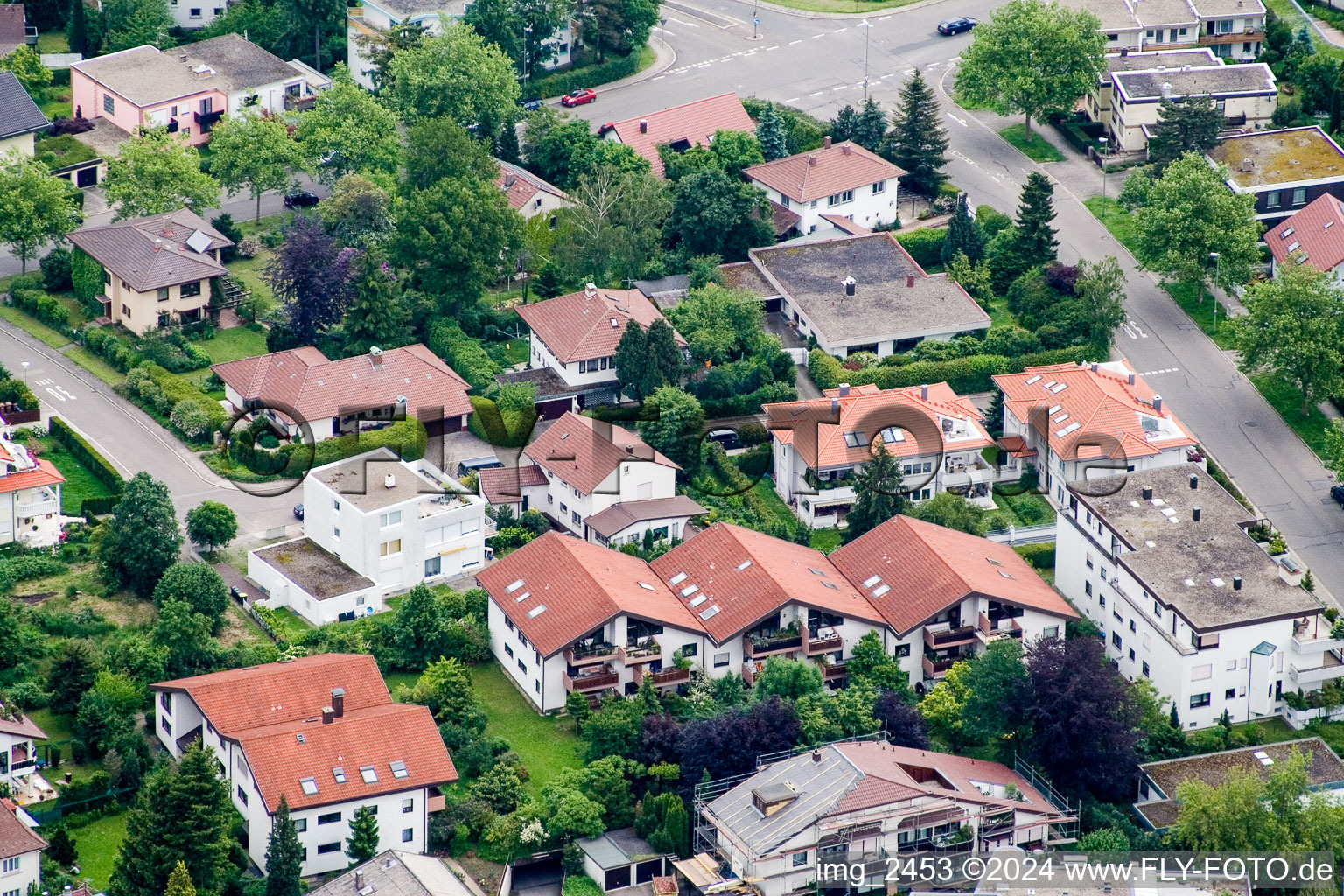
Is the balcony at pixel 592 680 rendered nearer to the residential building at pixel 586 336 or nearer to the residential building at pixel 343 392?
the residential building at pixel 343 392

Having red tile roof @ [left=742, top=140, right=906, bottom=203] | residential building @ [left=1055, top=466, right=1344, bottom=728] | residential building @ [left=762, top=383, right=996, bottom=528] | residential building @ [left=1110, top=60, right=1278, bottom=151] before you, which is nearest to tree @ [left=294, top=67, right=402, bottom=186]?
red tile roof @ [left=742, top=140, right=906, bottom=203]

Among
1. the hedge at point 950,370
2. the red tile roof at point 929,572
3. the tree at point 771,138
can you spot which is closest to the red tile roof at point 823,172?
the tree at point 771,138

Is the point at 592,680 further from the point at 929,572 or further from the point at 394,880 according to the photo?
the point at 394,880

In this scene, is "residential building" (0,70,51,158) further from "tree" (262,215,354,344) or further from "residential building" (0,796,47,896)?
"residential building" (0,796,47,896)

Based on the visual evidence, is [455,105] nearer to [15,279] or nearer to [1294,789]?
[15,279]

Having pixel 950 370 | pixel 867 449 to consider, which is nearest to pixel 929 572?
pixel 867 449

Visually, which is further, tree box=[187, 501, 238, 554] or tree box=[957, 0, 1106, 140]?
tree box=[957, 0, 1106, 140]

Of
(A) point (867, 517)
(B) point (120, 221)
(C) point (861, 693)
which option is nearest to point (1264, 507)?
(A) point (867, 517)
